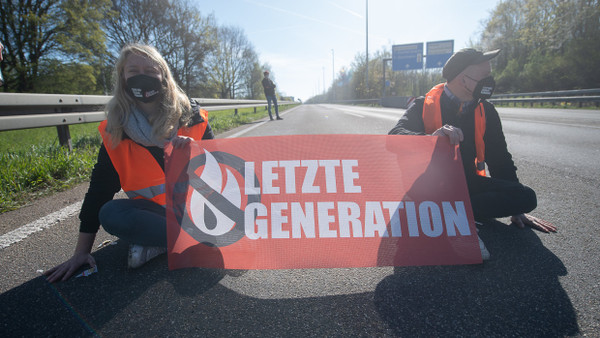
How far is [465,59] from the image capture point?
7.00 ft

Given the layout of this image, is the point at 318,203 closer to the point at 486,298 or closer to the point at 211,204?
the point at 211,204

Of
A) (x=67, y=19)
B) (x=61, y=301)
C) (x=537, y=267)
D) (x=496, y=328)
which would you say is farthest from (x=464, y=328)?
(x=67, y=19)

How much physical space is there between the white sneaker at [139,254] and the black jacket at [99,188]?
260mm

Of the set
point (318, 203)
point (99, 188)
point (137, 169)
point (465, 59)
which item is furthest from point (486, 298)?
point (99, 188)

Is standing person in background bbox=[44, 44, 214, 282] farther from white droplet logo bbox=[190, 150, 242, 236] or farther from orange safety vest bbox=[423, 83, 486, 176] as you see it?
orange safety vest bbox=[423, 83, 486, 176]

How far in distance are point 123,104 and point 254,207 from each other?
1.13 metres

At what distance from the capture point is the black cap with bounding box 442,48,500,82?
2.11m

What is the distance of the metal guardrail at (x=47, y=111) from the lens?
323 cm

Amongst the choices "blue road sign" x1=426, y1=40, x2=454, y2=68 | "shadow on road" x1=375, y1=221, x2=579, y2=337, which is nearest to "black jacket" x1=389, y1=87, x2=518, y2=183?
"shadow on road" x1=375, y1=221, x2=579, y2=337

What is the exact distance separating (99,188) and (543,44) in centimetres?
4408

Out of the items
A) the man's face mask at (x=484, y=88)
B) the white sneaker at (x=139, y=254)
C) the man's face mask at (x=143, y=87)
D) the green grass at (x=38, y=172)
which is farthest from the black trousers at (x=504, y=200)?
the green grass at (x=38, y=172)

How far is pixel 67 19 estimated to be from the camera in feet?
70.0

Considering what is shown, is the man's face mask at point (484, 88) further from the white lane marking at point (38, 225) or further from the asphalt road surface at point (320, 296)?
the white lane marking at point (38, 225)

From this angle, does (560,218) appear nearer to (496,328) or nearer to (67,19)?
(496,328)
